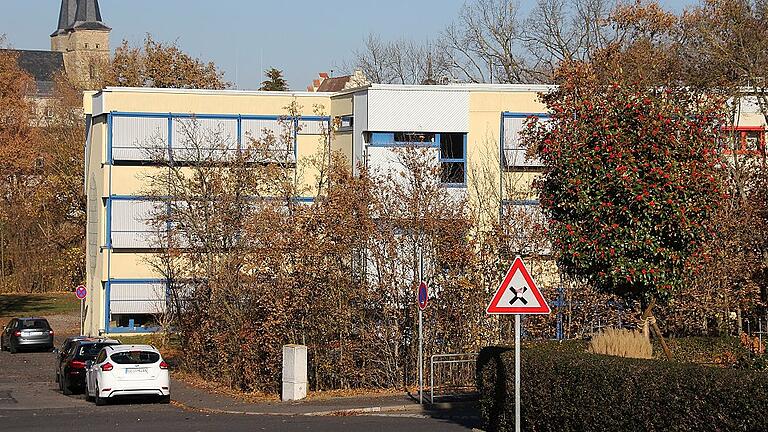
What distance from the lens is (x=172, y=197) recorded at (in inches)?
1368

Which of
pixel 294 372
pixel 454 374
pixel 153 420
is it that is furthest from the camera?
pixel 294 372

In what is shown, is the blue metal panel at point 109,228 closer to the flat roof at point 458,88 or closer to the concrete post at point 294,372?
the flat roof at point 458,88

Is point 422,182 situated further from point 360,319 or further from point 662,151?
point 662,151

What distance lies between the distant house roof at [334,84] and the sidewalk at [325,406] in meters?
41.9

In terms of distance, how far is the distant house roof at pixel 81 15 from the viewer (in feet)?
541

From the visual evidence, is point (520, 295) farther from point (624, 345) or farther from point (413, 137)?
point (413, 137)

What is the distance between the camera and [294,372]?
81.9 feet

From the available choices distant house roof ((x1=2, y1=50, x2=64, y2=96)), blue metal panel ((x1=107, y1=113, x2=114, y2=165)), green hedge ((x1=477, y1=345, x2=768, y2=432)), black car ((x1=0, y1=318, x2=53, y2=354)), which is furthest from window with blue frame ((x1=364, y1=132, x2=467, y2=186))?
distant house roof ((x1=2, y1=50, x2=64, y2=96))

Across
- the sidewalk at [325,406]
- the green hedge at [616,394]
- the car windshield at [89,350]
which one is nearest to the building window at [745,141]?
the sidewalk at [325,406]

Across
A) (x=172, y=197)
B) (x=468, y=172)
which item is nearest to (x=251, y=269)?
(x=172, y=197)

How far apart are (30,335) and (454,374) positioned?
1118 inches

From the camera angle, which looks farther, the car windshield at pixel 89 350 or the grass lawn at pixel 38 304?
the grass lawn at pixel 38 304

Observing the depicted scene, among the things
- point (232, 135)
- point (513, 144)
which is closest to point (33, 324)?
point (232, 135)

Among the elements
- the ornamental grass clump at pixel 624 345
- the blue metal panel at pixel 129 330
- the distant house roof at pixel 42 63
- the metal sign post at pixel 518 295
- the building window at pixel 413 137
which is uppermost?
the distant house roof at pixel 42 63
